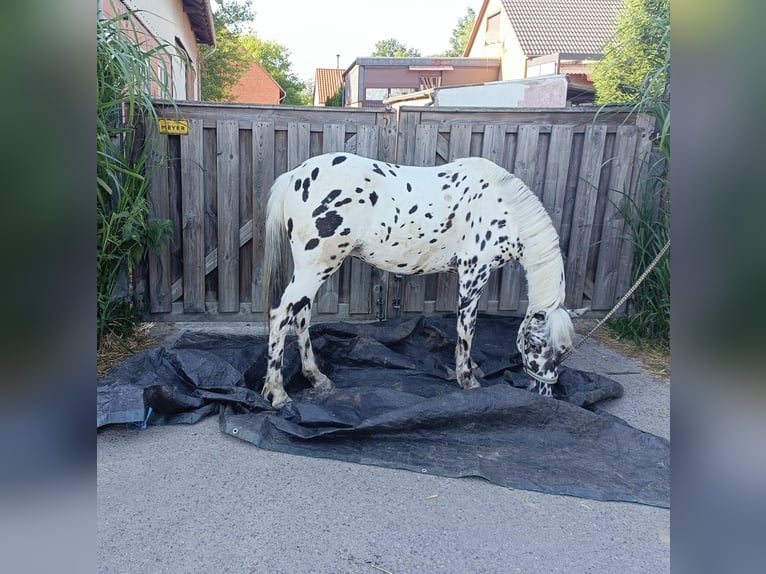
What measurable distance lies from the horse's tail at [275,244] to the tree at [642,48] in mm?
3175

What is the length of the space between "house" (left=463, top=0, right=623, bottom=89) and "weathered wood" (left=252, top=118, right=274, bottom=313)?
17.9 meters

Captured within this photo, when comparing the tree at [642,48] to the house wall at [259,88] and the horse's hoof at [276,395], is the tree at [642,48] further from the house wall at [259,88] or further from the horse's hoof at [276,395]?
the house wall at [259,88]

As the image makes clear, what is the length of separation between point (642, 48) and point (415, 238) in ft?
12.0

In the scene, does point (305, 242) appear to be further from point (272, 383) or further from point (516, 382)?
point (516, 382)

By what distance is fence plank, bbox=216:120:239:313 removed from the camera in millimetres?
4391

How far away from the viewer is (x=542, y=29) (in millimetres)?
22234

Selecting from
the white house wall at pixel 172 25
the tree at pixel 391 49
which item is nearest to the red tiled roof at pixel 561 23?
the white house wall at pixel 172 25

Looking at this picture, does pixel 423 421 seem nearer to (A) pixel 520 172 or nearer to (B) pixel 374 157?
(B) pixel 374 157

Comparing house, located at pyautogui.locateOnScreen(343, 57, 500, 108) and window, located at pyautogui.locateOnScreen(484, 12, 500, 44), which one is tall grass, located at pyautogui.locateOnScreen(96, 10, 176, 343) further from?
window, located at pyautogui.locateOnScreen(484, 12, 500, 44)

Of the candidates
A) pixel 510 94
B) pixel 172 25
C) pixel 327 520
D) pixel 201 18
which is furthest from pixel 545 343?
pixel 201 18
